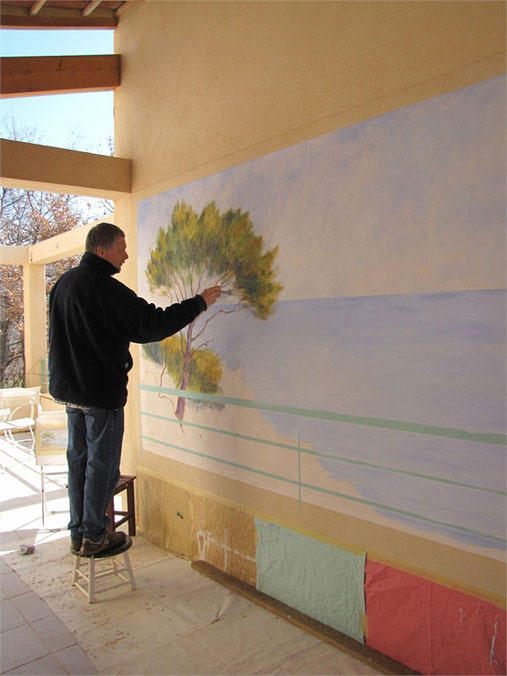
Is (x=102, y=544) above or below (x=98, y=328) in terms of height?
below

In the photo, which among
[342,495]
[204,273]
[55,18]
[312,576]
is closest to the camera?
[342,495]

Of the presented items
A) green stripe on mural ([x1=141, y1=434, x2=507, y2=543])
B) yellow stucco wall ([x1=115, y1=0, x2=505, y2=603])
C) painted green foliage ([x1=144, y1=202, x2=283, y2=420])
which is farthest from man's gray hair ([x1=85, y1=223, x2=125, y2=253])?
green stripe on mural ([x1=141, y1=434, x2=507, y2=543])

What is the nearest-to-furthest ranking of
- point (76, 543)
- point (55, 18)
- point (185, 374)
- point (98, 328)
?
1. point (98, 328)
2. point (76, 543)
3. point (185, 374)
4. point (55, 18)

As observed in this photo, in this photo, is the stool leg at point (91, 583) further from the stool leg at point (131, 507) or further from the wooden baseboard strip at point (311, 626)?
the stool leg at point (131, 507)

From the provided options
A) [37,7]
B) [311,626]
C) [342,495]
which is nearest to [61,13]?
[37,7]

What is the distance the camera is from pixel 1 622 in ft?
8.36

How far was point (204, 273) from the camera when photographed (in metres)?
2.95

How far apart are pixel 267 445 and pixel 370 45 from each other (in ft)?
5.87

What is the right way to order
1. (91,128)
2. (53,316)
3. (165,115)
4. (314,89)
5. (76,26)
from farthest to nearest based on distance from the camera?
(91,128) < (76,26) < (165,115) < (53,316) < (314,89)

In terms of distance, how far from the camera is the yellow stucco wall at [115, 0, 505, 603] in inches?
74.2

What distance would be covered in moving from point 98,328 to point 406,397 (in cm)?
150

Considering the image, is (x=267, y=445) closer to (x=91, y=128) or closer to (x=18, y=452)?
(x=18, y=452)

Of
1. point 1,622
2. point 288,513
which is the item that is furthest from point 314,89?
point 1,622

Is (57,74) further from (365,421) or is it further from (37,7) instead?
(365,421)
